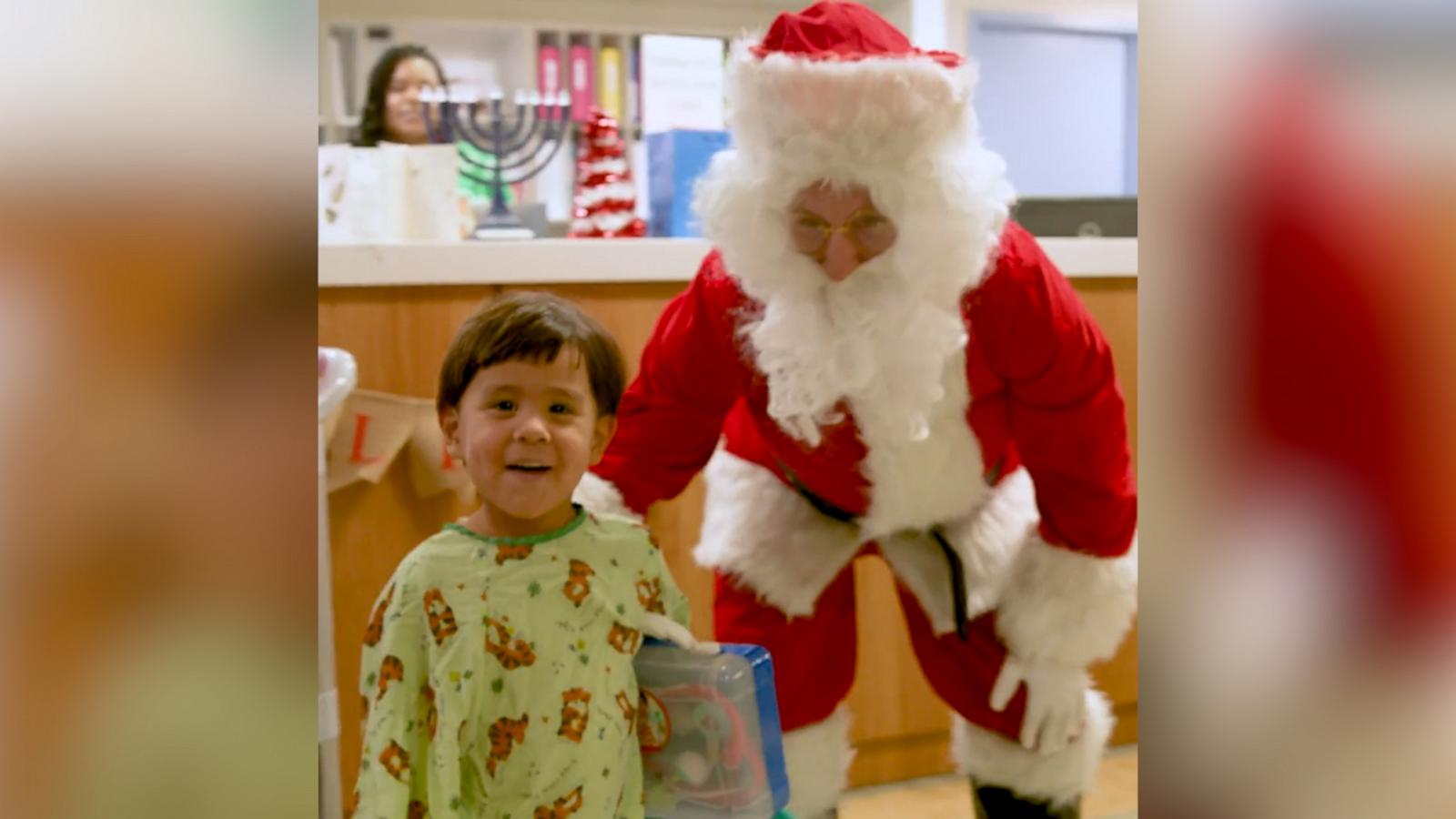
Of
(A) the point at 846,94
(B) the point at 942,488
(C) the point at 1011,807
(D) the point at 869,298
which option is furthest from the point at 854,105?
(C) the point at 1011,807

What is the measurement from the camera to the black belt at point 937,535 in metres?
1.31

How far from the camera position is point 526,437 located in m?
0.88

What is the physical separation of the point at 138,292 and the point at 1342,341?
0.88ft

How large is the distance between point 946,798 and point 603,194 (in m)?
1.05

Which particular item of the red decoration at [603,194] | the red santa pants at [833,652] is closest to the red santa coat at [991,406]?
the red santa pants at [833,652]

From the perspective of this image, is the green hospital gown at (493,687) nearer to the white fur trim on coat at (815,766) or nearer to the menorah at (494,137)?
the white fur trim on coat at (815,766)

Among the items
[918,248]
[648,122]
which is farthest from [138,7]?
[648,122]

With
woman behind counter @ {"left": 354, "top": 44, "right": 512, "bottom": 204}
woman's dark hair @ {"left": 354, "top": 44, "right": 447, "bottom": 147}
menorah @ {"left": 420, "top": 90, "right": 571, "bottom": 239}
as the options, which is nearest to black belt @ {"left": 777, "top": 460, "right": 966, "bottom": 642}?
menorah @ {"left": 420, "top": 90, "right": 571, "bottom": 239}

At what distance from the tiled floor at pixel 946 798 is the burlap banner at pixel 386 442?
74 centimetres

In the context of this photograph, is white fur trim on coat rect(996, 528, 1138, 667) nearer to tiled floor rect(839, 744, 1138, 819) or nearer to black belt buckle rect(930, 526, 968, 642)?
black belt buckle rect(930, 526, 968, 642)

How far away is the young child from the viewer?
2.82 feet

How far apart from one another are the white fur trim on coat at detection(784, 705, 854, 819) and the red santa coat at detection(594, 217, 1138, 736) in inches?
0.7

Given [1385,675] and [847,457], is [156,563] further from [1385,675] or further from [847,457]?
[847,457]

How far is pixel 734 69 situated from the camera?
3.86 ft
